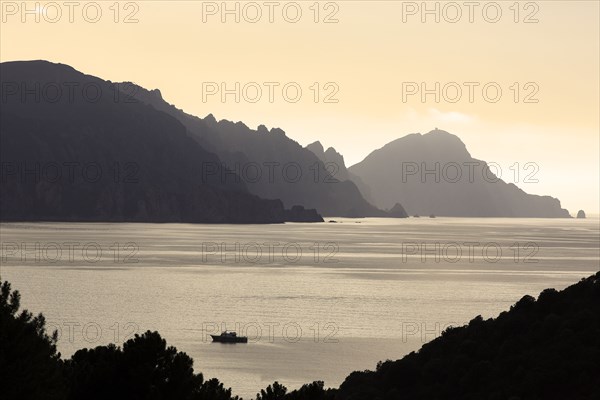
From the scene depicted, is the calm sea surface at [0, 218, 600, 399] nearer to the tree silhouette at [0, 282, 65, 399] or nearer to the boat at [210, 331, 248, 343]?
the boat at [210, 331, 248, 343]

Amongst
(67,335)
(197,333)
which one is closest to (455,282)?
(197,333)

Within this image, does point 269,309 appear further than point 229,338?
Yes

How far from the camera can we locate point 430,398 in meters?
50.7

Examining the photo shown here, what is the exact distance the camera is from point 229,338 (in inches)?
4008

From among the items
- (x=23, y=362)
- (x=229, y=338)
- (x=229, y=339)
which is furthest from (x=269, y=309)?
(x=23, y=362)

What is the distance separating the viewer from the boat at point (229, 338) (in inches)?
4006

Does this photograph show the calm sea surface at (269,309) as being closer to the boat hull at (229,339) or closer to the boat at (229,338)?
the boat hull at (229,339)

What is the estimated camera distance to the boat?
10175cm

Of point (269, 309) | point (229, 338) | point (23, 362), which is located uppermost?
point (269, 309)

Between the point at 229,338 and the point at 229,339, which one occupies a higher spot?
the point at 229,338

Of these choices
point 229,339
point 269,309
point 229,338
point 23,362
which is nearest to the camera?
point 23,362

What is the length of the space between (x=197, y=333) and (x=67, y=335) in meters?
14.9

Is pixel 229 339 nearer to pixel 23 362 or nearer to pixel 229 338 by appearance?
pixel 229 338

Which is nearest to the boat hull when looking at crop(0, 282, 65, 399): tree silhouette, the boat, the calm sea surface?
the boat
